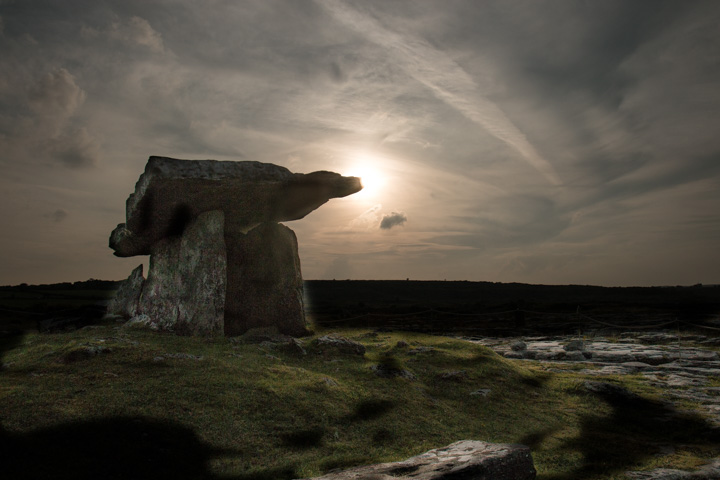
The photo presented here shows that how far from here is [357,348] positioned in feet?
45.4

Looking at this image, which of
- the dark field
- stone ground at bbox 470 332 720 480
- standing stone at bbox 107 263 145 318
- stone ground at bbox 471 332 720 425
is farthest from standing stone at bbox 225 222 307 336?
stone ground at bbox 470 332 720 480

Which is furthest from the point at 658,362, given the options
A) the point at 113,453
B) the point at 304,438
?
the point at 113,453

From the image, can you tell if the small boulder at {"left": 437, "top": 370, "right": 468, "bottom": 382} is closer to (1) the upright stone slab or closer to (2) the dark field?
(1) the upright stone slab

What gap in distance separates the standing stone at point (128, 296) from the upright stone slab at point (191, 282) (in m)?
1.71

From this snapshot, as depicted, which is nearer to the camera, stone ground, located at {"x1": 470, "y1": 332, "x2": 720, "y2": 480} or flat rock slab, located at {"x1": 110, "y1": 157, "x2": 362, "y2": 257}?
stone ground, located at {"x1": 470, "y1": 332, "x2": 720, "y2": 480}

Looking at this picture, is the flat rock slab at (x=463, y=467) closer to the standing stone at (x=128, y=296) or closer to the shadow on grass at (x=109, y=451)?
the shadow on grass at (x=109, y=451)

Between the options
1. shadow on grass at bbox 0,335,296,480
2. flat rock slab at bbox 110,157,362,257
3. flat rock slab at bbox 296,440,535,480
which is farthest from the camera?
flat rock slab at bbox 110,157,362,257

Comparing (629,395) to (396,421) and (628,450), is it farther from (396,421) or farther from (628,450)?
(396,421)

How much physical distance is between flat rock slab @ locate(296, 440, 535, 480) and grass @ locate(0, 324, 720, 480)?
5.91ft

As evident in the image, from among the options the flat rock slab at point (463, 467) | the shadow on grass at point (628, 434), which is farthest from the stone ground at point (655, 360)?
the flat rock slab at point (463, 467)

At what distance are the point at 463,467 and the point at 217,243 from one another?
1300 centimetres

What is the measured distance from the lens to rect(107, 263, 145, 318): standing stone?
18419 mm

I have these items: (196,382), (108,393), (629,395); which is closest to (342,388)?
(196,382)

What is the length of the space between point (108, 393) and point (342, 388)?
15.5 feet
